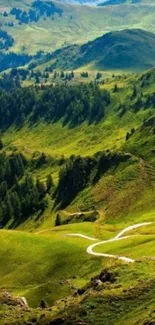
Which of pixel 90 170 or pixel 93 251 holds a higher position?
pixel 93 251

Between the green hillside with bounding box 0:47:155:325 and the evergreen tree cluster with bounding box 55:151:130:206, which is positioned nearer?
the green hillside with bounding box 0:47:155:325

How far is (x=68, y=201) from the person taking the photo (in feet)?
627

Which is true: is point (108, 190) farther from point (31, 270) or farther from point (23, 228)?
point (31, 270)

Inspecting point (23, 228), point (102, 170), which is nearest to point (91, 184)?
point (102, 170)

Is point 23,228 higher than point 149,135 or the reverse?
the reverse

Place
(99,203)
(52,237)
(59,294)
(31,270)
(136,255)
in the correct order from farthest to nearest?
(99,203) < (52,237) < (31,270) < (136,255) < (59,294)

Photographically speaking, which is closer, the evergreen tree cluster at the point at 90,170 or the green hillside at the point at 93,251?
the green hillside at the point at 93,251

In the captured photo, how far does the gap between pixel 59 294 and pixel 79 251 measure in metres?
24.8

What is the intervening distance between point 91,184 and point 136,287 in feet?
446

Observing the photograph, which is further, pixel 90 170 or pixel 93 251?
pixel 90 170

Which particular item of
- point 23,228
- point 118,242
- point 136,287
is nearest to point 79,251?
point 118,242

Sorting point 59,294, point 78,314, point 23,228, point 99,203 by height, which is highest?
point 78,314

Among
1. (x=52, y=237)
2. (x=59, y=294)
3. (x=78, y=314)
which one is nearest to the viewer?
(x=78, y=314)

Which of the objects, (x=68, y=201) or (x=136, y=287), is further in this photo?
(x=68, y=201)
